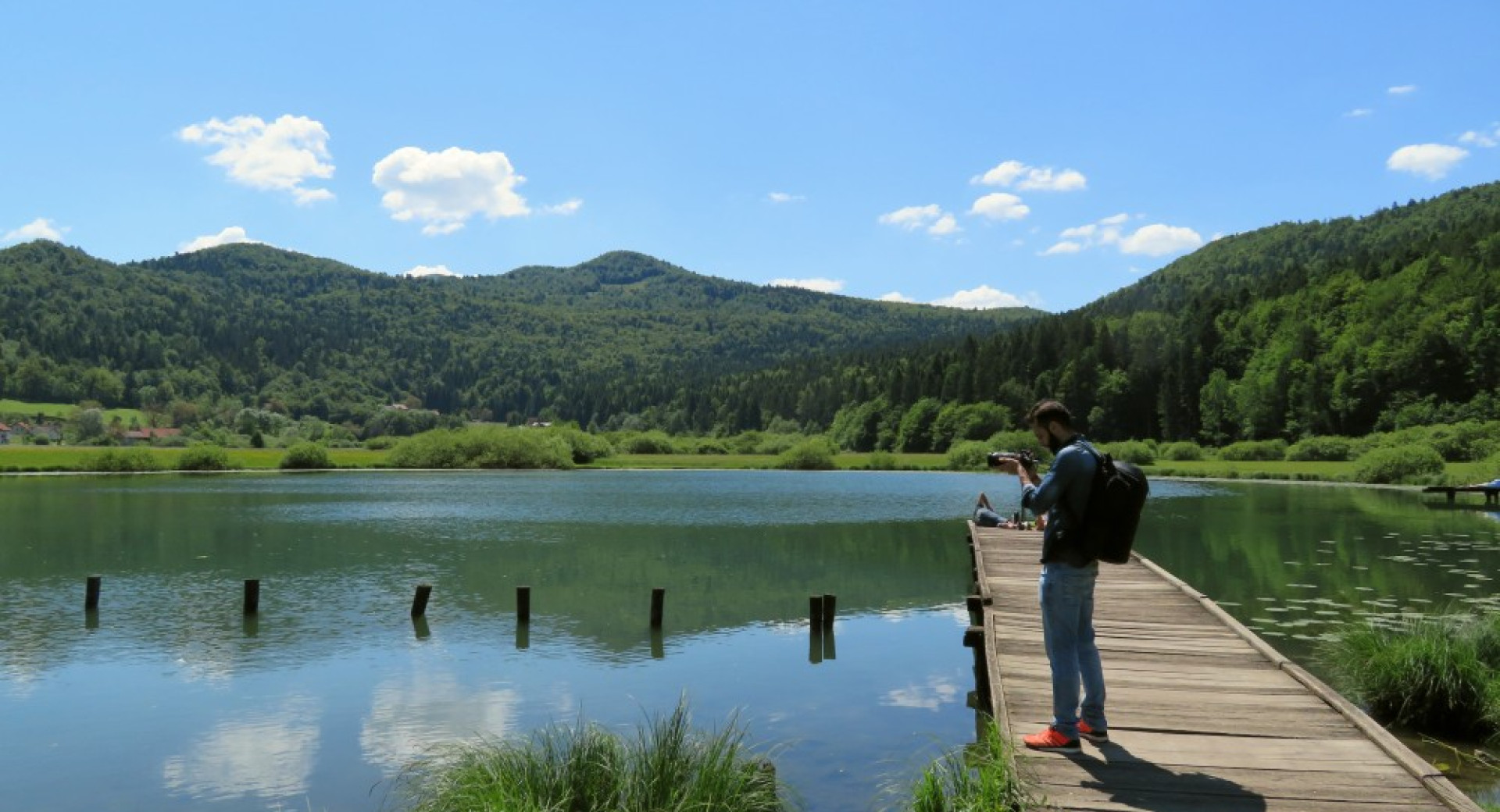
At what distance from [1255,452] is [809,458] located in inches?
1875

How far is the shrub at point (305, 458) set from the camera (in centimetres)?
9750

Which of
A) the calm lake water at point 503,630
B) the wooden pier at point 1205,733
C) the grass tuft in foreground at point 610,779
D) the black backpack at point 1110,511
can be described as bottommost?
the calm lake water at point 503,630

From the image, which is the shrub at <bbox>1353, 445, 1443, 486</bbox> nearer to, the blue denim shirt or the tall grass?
the tall grass

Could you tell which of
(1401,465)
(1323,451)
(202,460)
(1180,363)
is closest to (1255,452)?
(1323,451)

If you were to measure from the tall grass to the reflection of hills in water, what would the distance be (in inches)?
376

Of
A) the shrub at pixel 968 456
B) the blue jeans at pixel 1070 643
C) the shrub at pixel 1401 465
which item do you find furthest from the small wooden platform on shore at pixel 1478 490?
the shrub at pixel 968 456

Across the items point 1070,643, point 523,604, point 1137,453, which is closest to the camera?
point 1070,643

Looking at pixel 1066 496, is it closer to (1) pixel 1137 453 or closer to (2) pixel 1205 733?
(2) pixel 1205 733

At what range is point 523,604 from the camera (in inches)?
785

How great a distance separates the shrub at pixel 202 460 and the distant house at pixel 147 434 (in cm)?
4607

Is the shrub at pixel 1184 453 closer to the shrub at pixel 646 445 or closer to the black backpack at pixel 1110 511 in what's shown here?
the shrub at pixel 646 445

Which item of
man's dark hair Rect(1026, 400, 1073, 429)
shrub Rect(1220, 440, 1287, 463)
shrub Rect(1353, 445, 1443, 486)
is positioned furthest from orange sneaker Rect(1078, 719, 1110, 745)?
shrub Rect(1220, 440, 1287, 463)

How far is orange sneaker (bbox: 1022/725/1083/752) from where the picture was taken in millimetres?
8172

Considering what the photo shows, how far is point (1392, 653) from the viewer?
12.0 meters
